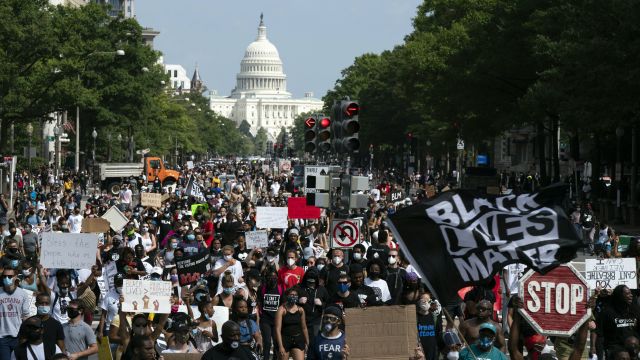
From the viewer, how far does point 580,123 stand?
5012 centimetres

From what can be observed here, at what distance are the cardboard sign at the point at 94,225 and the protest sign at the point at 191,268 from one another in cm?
563

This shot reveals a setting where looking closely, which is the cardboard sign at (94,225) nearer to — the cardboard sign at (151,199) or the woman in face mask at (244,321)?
the cardboard sign at (151,199)

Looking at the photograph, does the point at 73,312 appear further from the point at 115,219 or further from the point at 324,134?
the point at 115,219

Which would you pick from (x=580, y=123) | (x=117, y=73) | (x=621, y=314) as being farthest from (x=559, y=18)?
(x=621, y=314)

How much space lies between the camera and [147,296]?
51.7ft

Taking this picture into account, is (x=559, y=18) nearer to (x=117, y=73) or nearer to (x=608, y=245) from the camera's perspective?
(x=608, y=245)

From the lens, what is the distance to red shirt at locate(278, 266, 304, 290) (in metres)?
19.2

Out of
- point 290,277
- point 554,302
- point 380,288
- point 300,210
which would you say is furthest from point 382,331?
point 300,210

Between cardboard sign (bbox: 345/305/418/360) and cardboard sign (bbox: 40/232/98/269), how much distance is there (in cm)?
783

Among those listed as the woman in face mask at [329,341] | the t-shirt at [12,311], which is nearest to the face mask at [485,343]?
the woman in face mask at [329,341]

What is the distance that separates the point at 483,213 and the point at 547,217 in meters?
0.46

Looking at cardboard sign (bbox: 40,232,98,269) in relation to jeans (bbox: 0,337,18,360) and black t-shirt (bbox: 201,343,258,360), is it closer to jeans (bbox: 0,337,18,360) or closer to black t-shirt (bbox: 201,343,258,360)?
jeans (bbox: 0,337,18,360)

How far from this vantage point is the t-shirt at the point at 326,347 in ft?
45.2

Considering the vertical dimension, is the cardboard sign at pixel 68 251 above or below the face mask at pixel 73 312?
above
